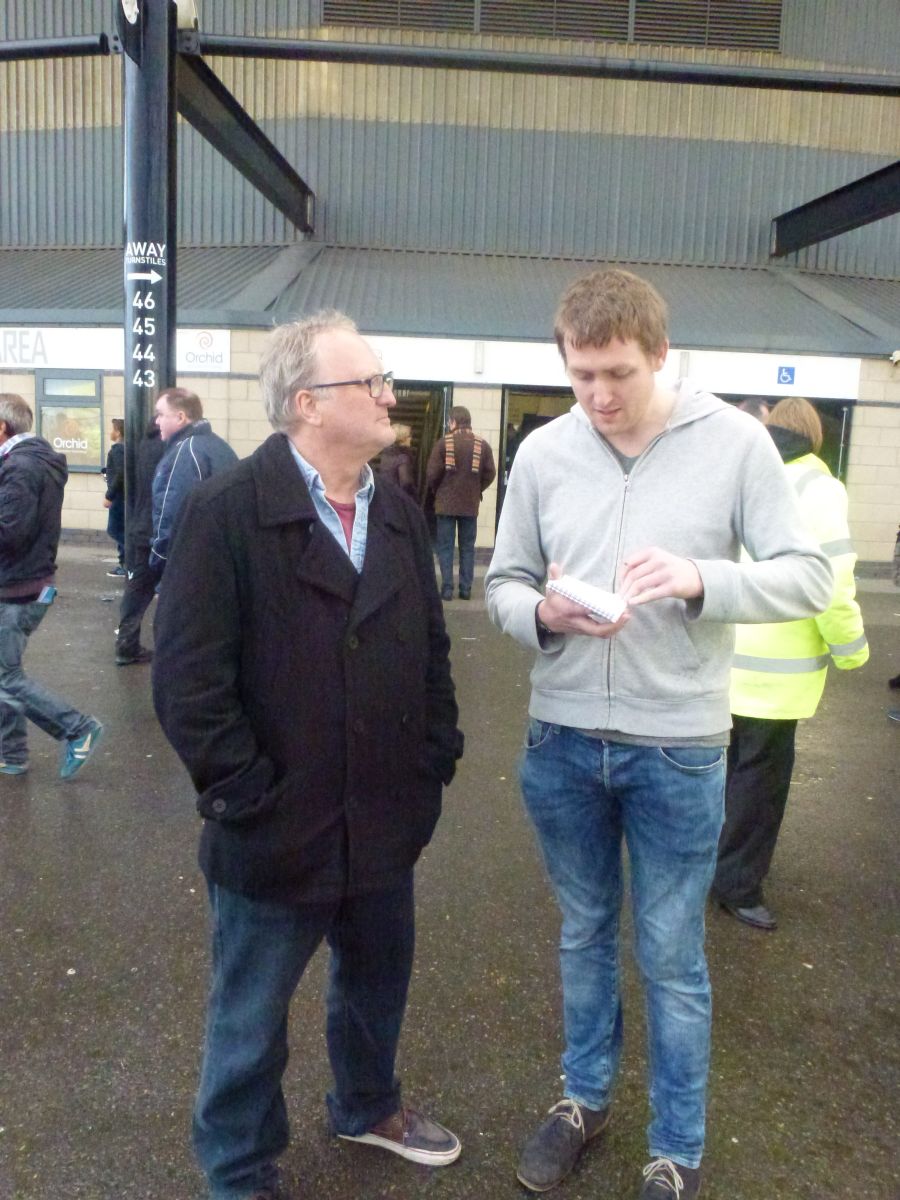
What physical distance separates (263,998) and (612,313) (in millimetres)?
Answer: 1536

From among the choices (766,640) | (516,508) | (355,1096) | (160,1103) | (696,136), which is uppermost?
(696,136)

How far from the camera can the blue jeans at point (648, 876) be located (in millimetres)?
2092

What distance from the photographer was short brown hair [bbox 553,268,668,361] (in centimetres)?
196

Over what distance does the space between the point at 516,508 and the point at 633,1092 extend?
1.57m

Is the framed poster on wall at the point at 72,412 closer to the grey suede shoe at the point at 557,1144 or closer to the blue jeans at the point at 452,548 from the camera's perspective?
the blue jeans at the point at 452,548

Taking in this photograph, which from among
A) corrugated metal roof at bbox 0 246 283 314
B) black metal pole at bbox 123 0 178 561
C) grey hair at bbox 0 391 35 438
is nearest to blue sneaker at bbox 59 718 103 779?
grey hair at bbox 0 391 35 438

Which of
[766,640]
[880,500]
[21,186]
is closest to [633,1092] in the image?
[766,640]

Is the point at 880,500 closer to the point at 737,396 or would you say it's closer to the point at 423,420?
the point at 737,396

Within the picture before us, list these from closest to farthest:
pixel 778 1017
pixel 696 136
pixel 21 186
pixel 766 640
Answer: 1. pixel 778 1017
2. pixel 766 640
3. pixel 696 136
4. pixel 21 186

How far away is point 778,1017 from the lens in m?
2.98

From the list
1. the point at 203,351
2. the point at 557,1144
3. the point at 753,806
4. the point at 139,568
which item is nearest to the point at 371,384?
the point at 557,1144

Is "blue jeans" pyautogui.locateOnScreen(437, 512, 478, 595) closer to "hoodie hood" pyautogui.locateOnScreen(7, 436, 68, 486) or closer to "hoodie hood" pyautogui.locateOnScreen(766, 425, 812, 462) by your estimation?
"hoodie hood" pyautogui.locateOnScreen(7, 436, 68, 486)

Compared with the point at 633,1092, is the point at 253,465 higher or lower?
higher

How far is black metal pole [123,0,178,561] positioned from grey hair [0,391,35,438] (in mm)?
2574
